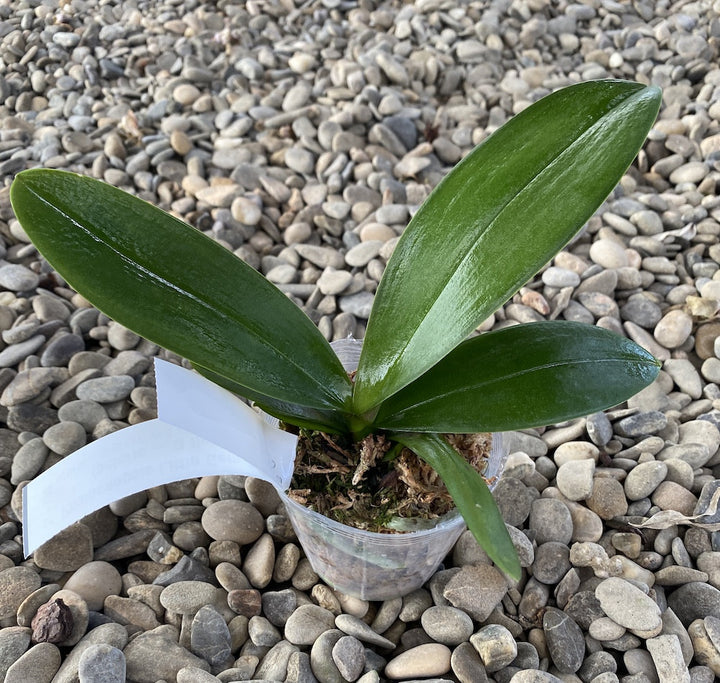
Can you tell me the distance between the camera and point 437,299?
28.0 inches

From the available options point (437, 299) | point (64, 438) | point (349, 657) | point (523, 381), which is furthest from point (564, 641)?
point (64, 438)

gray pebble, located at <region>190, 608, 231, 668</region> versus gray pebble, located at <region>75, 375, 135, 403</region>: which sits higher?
gray pebble, located at <region>75, 375, 135, 403</region>

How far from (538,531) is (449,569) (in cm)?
16

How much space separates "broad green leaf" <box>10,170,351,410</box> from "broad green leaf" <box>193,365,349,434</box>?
42mm

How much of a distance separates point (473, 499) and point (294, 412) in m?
0.25

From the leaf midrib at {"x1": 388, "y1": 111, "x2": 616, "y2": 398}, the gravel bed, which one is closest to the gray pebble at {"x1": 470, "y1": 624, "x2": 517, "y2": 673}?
the gravel bed

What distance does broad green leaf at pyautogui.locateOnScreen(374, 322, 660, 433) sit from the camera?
701 millimetres

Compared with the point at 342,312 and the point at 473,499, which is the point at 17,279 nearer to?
the point at 342,312

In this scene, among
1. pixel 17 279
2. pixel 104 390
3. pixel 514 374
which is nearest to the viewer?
pixel 514 374

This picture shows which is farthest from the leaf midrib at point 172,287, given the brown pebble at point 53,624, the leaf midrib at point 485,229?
the brown pebble at point 53,624

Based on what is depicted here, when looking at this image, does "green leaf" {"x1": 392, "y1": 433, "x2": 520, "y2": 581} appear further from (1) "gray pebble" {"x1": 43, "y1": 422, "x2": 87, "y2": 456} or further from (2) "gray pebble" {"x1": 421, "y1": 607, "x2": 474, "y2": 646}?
(1) "gray pebble" {"x1": 43, "y1": 422, "x2": 87, "y2": 456}

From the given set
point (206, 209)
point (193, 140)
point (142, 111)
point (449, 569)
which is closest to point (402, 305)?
point (449, 569)

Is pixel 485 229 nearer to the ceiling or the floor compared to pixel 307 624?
nearer to the ceiling

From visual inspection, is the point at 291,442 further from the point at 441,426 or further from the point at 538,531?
the point at 538,531
